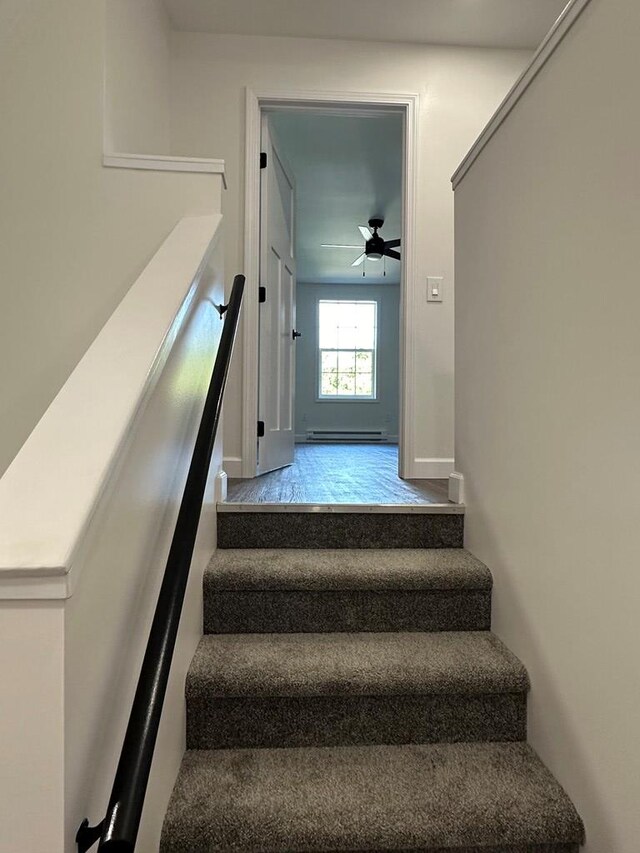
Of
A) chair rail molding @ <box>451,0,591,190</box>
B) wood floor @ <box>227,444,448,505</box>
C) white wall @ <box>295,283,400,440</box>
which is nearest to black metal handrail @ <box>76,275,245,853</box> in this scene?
wood floor @ <box>227,444,448,505</box>

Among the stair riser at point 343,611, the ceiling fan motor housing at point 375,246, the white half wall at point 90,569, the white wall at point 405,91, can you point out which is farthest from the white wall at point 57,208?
the ceiling fan motor housing at point 375,246

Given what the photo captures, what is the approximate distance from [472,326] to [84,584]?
1.65 m

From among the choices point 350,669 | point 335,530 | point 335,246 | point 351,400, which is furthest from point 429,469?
point 351,400

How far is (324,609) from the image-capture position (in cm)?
173

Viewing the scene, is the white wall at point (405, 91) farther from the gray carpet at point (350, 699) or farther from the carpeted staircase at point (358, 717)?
the gray carpet at point (350, 699)

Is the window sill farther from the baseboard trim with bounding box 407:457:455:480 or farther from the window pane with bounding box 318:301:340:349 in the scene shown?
the baseboard trim with bounding box 407:457:455:480

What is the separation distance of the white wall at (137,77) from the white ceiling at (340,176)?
0.85 meters

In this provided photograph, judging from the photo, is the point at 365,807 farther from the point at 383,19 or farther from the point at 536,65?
the point at 383,19

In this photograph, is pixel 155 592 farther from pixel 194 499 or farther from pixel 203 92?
pixel 203 92

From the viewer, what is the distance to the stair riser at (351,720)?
1.45 metres

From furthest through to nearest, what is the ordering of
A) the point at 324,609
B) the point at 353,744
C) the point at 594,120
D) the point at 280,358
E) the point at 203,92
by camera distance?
the point at 280,358
the point at 203,92
the point at 324,609
the point at 353,744
the point at 594,120

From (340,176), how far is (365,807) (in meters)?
4.86

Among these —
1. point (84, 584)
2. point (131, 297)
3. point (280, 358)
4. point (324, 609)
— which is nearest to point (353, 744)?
point (324, 609)

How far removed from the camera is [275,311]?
11.4ft
